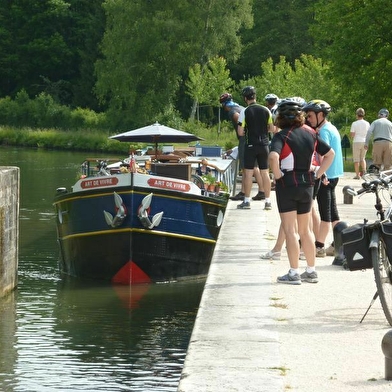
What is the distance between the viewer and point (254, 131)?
18500mm

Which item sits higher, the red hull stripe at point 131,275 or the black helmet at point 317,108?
the black helmet at point 317,108

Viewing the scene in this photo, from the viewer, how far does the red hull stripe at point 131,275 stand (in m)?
18.9

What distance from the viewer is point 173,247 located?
1903cm

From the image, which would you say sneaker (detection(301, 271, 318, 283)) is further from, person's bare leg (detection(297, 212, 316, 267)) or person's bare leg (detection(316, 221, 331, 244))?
person's bare leg (detection(316, 221, 331, 244))

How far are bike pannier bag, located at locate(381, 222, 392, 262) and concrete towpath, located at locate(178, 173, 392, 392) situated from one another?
61cm

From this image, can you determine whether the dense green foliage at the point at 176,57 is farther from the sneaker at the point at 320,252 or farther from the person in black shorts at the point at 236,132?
the sneaker at the point at 320,252

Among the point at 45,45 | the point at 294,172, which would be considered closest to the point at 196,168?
the point at 294,172

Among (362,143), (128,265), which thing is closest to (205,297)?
(128,265)

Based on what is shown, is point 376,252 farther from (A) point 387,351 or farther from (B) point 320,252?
(B) point 320,252

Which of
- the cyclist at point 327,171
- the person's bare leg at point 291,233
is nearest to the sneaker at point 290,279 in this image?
the person's bare leg at point 291,233

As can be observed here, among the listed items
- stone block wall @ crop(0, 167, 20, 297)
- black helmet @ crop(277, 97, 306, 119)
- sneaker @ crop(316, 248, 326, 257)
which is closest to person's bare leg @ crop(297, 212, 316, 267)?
black helmet @ crop(277, 97, 306, 119)

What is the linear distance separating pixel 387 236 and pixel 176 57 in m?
64.1

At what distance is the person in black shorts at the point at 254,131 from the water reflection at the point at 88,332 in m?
2.17

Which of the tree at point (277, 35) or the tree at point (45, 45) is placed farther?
the tree at point (45, 45)
